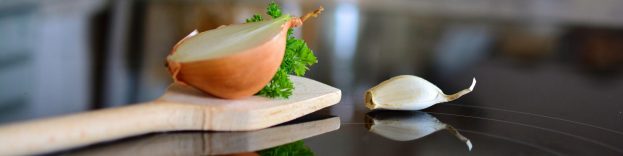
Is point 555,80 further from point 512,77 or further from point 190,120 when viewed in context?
point 190,120

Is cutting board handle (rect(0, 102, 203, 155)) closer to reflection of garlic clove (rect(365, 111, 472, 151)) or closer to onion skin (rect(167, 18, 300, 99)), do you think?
onion skin (rect(167, 18, 300, 99))

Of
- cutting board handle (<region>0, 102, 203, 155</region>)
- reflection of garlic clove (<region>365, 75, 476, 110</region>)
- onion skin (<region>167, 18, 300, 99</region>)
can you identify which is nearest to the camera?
cutting board handle (<region>0, 102, 203, 155</region>)

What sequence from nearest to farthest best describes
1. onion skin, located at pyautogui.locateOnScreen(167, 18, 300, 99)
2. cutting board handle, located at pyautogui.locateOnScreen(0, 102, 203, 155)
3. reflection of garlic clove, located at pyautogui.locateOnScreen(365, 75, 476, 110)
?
cutting board handle, located at pyautogui.locateOnScreen(0, 102, 203, 155) < onion skin, located at pyautogui.locateOnScreen(167, 18, 300, 99) < reflection of garlic clove, located at pyautogui.locateOnScreen(365, 75, 476, 110)

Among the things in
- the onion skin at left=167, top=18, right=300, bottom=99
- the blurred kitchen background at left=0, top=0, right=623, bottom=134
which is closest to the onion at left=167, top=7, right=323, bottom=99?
the onion skin at left=167, top=18, right=300, bottom=99

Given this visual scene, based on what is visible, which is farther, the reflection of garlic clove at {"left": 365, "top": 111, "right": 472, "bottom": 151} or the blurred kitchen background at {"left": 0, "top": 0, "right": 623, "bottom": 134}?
the blurred kitchen background at {"left": 0, "top": 0, "right": 623, "bottom": 134}

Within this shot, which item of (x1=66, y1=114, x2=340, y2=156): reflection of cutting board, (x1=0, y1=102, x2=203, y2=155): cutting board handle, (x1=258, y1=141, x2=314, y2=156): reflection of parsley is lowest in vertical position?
(x1=258, y1=141, x2=314, y2=156): reflection of parsley

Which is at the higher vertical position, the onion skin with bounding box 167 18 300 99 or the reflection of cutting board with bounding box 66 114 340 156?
the onion skin with bounding box 167 18 300 99
